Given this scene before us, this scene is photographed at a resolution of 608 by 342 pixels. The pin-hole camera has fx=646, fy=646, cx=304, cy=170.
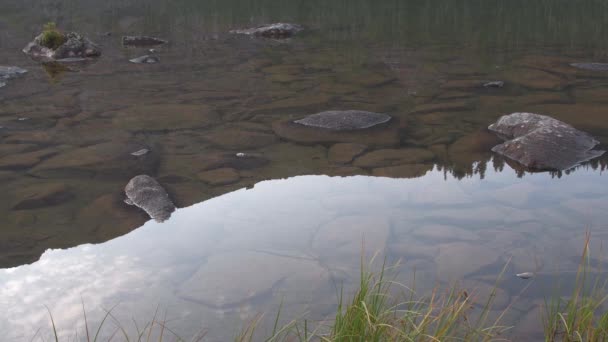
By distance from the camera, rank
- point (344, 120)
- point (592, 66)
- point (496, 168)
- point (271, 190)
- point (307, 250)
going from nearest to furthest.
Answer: point (307, 250) → point (271, 190) → point (496, 168) → point (344, 120) → point (592, 66)

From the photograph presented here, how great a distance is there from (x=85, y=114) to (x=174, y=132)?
7.50ft

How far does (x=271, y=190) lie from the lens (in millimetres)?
7629

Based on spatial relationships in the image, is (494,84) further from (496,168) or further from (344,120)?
(496,168)

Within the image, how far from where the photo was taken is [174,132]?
1023 centimetres

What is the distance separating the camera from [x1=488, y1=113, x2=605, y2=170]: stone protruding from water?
26.9 ft

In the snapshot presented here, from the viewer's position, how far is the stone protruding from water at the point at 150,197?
270 inches

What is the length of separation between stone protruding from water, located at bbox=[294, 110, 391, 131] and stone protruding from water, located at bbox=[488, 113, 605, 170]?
214 cm

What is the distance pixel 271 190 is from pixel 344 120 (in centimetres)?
298

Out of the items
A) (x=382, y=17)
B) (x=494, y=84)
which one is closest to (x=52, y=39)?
(x=494, y=84)

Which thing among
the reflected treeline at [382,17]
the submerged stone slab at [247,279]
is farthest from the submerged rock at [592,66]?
the submerged stone slab at [247,279]

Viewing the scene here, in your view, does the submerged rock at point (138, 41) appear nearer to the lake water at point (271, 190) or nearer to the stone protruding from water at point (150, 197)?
the lake water at point (271, 190)

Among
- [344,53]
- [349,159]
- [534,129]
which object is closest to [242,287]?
[349,159]

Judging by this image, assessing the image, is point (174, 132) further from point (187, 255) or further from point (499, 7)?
point (499, 7)

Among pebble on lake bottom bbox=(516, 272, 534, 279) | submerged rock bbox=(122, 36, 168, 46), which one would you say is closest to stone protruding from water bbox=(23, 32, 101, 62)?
submerged rock bbox=(122, 36, 168, 46)
